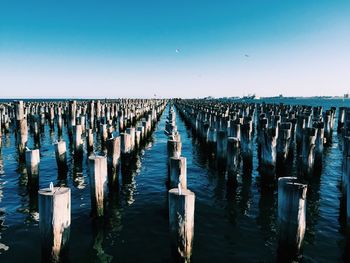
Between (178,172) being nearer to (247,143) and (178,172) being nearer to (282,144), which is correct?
(247,143)

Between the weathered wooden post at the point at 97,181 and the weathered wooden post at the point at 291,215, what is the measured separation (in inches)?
187

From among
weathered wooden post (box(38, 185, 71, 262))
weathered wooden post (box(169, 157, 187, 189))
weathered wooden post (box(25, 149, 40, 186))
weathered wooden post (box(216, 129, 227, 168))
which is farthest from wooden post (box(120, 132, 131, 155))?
weathered wooden post (box(38, 185, 71, 262))

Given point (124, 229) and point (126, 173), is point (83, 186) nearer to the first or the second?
point (126, 173)

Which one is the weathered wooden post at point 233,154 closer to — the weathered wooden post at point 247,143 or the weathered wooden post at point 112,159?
the weathered wooden post at point 247,143

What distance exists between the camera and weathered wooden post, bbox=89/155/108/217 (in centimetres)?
829

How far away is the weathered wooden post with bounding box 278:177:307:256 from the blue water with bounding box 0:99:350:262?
2.44 ft

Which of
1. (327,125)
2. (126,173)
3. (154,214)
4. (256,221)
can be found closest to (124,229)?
(154,214)

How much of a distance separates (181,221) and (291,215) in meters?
2.28

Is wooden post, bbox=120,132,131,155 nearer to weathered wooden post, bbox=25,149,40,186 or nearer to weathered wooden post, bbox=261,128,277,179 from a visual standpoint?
weathered wooden post, bbox=25,149,40,186

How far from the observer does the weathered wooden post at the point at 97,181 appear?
8.29 metres

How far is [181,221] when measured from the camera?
5.93 meters

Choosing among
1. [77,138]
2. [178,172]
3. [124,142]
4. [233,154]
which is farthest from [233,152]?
[77,138]

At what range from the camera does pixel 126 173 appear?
13.9m

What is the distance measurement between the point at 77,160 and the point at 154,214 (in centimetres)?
825
